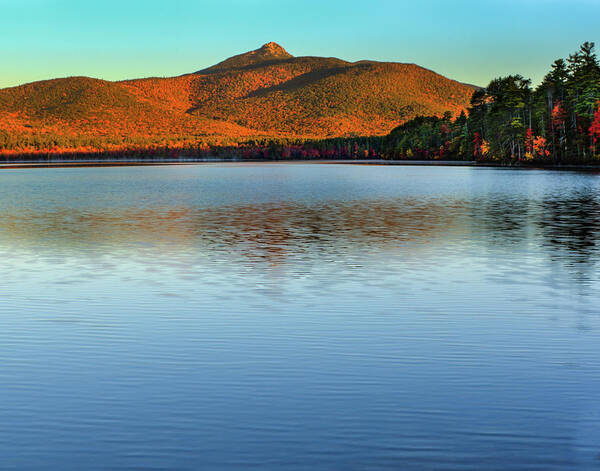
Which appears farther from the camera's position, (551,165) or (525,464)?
(551,165)

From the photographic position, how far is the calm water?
25.0 ft

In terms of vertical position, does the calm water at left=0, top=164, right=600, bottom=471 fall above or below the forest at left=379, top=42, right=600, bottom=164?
below

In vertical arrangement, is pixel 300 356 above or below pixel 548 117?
below

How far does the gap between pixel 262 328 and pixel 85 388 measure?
410 cm

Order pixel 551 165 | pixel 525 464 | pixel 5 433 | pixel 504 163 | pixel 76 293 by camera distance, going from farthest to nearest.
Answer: pixel 504 163, pixel 551 165, pixel 76 293, pixel 5 433, pixel 525 464

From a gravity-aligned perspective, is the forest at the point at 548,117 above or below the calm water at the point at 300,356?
above

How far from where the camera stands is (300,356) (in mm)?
11211

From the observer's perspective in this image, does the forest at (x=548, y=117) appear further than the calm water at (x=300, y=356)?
Yes

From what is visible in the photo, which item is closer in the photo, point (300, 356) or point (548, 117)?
point (300, 356)

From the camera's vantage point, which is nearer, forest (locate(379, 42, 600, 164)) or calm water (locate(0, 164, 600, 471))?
calm water (locate(0, 164, 600, 471))

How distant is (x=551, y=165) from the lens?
129 meters

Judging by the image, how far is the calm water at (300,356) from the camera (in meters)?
7.63

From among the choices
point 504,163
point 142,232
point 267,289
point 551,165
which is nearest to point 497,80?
point 504,163

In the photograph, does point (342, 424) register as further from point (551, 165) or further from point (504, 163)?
point (504, 163)
